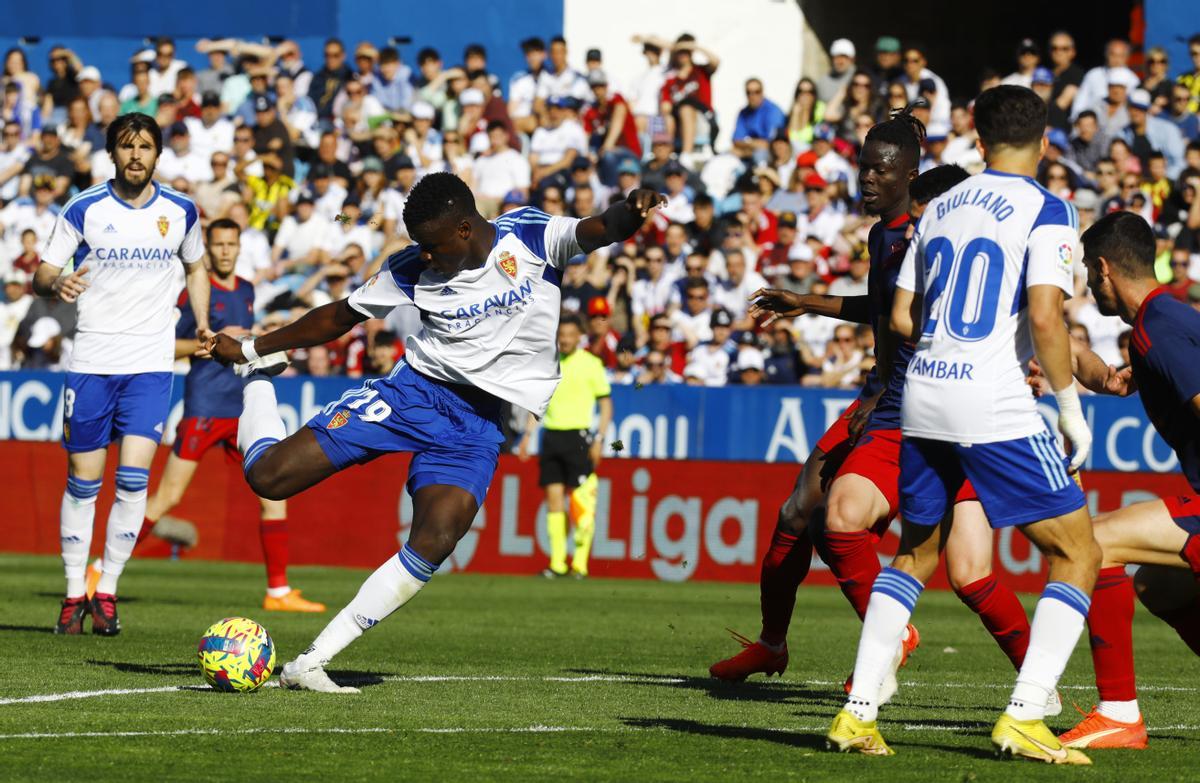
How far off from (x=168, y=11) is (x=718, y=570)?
15.5 m

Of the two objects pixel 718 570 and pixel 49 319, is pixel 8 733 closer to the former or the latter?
pixel 718 570

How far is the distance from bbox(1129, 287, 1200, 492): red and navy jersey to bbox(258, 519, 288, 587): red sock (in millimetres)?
A: 7758

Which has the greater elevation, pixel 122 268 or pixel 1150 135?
pixel 1150 135

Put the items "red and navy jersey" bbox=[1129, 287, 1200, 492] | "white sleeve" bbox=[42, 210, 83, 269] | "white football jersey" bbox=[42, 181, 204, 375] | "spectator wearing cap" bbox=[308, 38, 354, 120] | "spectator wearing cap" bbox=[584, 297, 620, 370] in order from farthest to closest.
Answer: "spectator wearing cap" bbox=[308, 38, 354, 120], "spectator wearing cap" bbox=[584, 297, 620, 370], "white football jersey" bbox=[42, 181, 204, 375], "white sleeve" bbox=[42, 210, 83, 269], "red and navy jersey" bbox=[1129, 287, 1200, 492]

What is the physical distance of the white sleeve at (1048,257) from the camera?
6543 mm

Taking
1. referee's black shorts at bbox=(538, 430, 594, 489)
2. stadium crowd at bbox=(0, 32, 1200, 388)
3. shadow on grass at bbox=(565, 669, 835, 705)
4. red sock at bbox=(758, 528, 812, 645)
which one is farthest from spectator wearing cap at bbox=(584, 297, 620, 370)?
red sock at bbox=(758, 528, 812, 645)

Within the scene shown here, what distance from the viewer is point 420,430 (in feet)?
29.0

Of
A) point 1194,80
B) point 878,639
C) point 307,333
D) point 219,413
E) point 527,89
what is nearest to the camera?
point 878,639

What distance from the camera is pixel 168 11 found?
29.8 meters

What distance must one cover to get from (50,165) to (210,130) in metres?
2.28

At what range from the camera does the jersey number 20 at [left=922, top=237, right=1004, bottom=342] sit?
6.64m

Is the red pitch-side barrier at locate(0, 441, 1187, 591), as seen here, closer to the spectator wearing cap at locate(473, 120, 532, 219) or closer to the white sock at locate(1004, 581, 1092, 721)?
the spectator wearing cap at locate(473, 120, 532, 219)

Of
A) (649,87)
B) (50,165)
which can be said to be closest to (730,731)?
(649,87)

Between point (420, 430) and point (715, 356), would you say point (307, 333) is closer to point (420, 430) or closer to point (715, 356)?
point (420, 430)
